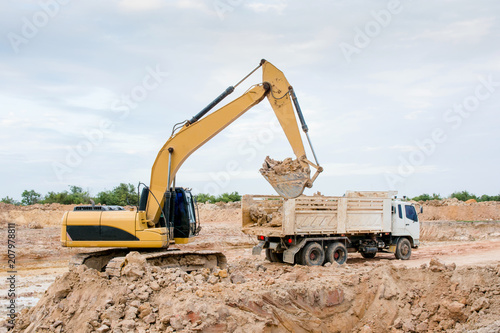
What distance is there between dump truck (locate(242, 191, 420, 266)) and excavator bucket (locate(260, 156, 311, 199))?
2784 millimetres

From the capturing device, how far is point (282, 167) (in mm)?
9695

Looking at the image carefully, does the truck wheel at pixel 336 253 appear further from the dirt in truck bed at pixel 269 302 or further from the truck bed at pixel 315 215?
the dirt in truck bed at pixel 269 302

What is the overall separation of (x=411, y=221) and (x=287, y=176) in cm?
847

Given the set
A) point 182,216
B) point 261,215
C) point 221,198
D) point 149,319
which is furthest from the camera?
point 221,198

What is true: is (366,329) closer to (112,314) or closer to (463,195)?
(112,314)

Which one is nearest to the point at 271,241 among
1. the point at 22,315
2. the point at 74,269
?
the point at 74,269

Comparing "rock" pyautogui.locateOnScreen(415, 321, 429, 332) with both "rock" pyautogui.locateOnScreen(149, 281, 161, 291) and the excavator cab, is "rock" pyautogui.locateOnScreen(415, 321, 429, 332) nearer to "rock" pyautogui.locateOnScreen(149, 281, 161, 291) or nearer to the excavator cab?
"rock" pyautogui.locateOnScreen(149, 281, 161, 291)

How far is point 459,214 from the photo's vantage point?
1423 inches

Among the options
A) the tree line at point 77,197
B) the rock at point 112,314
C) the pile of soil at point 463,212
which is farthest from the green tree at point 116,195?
the rock at point 112,314

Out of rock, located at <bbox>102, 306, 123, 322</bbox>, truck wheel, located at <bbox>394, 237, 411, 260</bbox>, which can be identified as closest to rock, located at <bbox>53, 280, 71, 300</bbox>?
rock, located at <bbox>102, 306, 123, 322</bbox>

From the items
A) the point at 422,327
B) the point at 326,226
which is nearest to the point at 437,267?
the point at 422,327

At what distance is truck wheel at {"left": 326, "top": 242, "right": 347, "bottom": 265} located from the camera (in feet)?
43.8

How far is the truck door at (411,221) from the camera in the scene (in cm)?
1585

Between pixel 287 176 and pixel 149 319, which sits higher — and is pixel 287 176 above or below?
above
